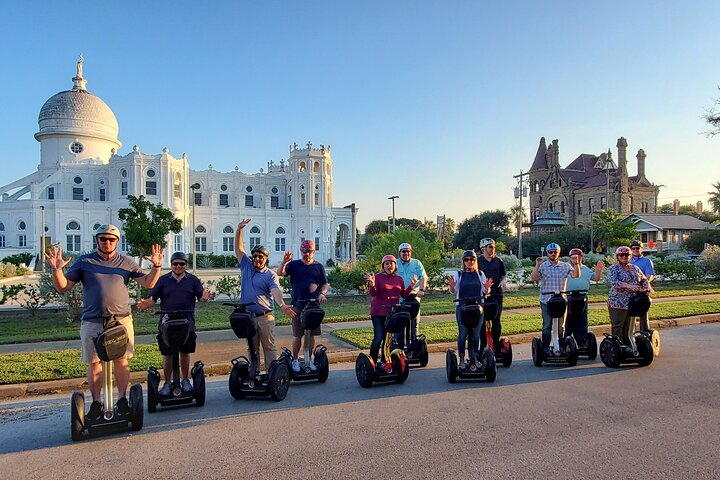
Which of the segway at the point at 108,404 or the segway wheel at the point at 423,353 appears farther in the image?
the segway wheel at the point at 423,353

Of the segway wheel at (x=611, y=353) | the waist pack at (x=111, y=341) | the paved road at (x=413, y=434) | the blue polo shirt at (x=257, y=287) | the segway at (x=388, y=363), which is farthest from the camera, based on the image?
the segway wheel at (x=611, y=353)

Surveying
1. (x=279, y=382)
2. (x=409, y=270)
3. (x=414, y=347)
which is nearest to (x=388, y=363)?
(x=414, y=347)

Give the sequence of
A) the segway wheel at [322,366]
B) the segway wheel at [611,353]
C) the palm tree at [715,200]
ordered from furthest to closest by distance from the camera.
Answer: the palm tree at [715,200], the segway wheel at [611,353], the segway wheel at [322,366]

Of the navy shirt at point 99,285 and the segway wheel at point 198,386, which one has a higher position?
the navy shirt at point 99,285

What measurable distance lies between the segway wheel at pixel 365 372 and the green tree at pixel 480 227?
6866 centimetres

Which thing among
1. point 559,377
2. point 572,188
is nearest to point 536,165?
point 572,188

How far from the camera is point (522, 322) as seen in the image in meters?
12.3

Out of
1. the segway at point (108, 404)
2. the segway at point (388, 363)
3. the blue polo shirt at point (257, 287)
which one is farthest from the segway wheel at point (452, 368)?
the segway at point (108, 404)

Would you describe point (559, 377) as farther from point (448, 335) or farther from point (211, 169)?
point (211, 169)

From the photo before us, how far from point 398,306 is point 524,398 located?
6.27ft

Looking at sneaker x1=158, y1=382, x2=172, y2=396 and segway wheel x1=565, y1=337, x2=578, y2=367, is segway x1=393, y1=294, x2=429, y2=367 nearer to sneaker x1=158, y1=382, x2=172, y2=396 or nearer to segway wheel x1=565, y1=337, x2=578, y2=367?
segway wheel x1=565, y1=337, x2=578, y2=367

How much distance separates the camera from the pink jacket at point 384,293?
23.7ft

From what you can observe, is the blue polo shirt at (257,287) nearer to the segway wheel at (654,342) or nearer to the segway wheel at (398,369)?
the segway wheel at (398,369)

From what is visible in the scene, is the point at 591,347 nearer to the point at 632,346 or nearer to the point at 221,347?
the point at 632,346
